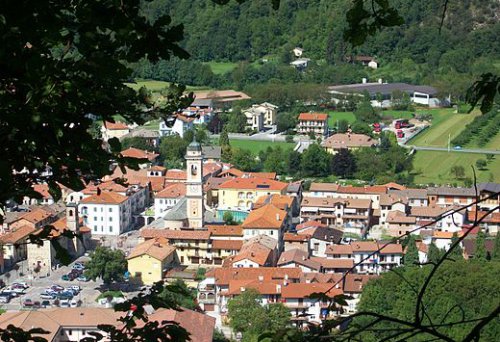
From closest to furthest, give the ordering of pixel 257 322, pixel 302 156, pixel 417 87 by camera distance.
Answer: pixel 257 322
pixel 302 156
pixel 417 87

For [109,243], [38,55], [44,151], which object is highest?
[38,55]

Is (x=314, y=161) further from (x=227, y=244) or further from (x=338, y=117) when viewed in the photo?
(x=338, y=117)

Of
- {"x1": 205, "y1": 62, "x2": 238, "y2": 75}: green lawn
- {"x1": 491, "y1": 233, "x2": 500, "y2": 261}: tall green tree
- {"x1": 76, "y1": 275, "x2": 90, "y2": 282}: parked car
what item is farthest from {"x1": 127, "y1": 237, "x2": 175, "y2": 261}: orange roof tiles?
{"x1": 205, "y1": 62, "x2": 238, "y2": 75}: green lawn

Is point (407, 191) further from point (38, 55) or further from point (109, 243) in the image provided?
point (38, 55)

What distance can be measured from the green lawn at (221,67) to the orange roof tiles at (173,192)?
12004mm

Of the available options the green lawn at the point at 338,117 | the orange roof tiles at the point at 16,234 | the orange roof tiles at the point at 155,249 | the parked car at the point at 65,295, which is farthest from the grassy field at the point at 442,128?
the parked car at the point at 65,295

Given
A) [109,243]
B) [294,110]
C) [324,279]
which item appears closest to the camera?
[324,279]

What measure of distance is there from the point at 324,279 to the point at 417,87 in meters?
13.8

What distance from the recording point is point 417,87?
75.3 feet

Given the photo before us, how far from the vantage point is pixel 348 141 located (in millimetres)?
17406

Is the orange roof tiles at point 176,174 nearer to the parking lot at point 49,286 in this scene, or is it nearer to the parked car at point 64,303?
the parking lot at point 49,286

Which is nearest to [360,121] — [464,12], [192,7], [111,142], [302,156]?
[302,156]

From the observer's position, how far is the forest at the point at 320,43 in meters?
24.7

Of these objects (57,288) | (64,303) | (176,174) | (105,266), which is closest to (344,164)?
(176,174)
